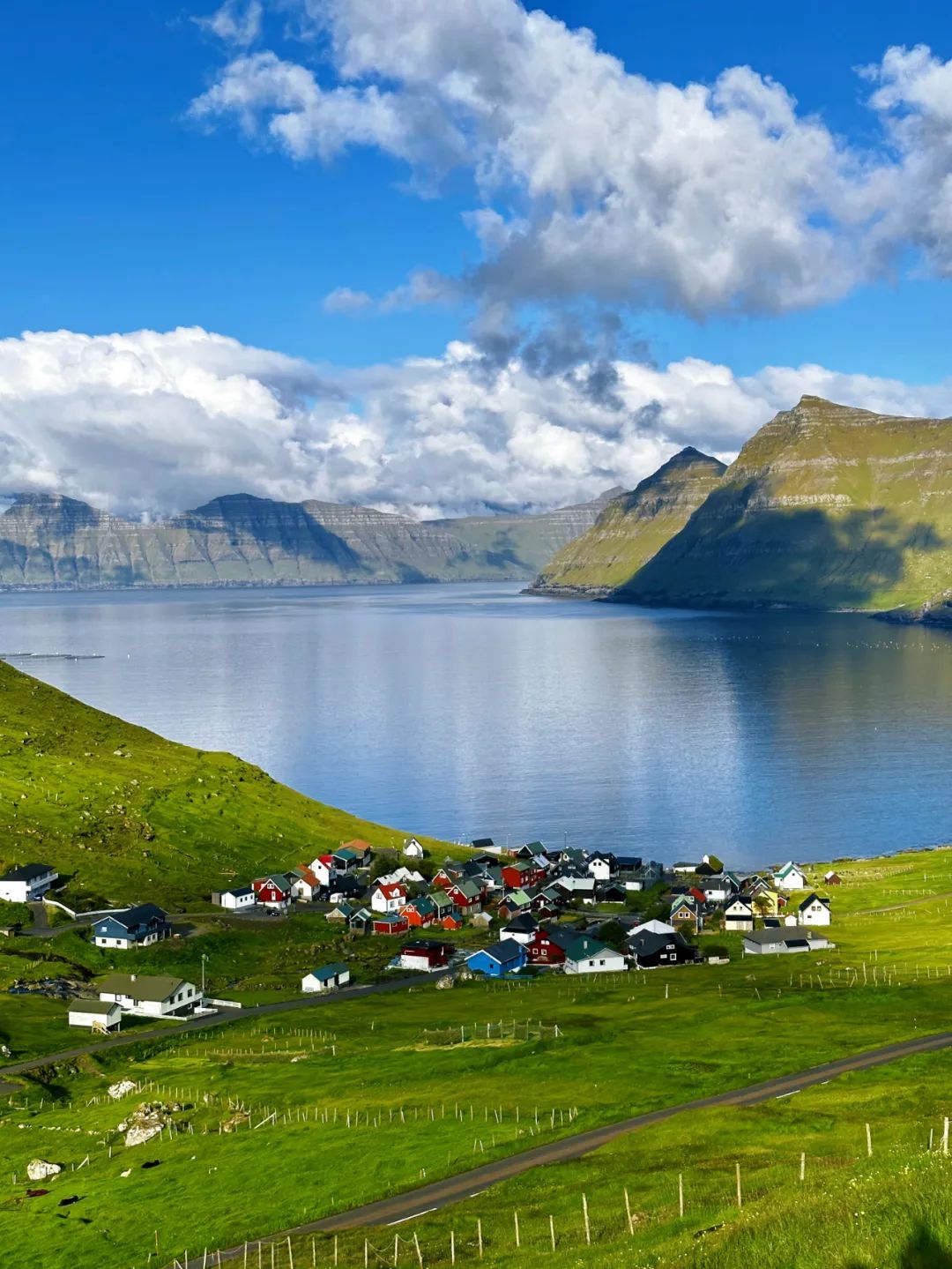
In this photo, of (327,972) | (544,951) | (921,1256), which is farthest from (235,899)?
(921,1256)

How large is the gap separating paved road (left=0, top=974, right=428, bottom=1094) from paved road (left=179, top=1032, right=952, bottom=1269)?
3264 centimetres

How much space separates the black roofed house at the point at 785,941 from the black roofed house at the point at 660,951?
18.1ft

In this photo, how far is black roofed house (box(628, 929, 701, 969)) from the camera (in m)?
107

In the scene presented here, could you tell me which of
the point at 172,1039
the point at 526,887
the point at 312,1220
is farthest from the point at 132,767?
the point at 312,1220

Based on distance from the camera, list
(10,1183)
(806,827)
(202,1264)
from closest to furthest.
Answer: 1. (202,1264)
2. (10,1183)
3. (806,827)

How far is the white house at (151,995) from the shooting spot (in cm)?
9056

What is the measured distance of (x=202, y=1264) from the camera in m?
44.5

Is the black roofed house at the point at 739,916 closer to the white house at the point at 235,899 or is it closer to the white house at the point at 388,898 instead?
the white house at the point at 388,898

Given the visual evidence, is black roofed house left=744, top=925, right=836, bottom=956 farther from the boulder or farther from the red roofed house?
the boulder

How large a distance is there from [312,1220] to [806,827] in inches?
5502

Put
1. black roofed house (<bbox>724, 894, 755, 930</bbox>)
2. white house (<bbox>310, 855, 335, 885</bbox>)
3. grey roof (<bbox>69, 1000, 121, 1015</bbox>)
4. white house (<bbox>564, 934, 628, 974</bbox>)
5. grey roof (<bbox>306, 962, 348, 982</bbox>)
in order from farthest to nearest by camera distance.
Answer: white house (<bbox>310, 855, 335, 885</bbox>), black roofed house (<bbox>724, 894, 755, 930</bbox>), white house (<bbox>564, 934, 628, 974</bbox>), grey roof (<bbox>306, 962, 348, 982</bbox>), grey roof (<bbox>69, 1000, 121, 1015</bbox>)

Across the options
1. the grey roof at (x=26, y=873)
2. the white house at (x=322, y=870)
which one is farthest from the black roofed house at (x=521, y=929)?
the grey roof at (x=26, y=873)

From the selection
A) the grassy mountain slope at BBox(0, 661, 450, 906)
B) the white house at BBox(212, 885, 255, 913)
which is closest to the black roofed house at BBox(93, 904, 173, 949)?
the grassy mountain slope at BBox(0, 661, 450, 906)

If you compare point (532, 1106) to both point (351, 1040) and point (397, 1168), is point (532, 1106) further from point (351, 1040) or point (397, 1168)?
point (351, 1040)
